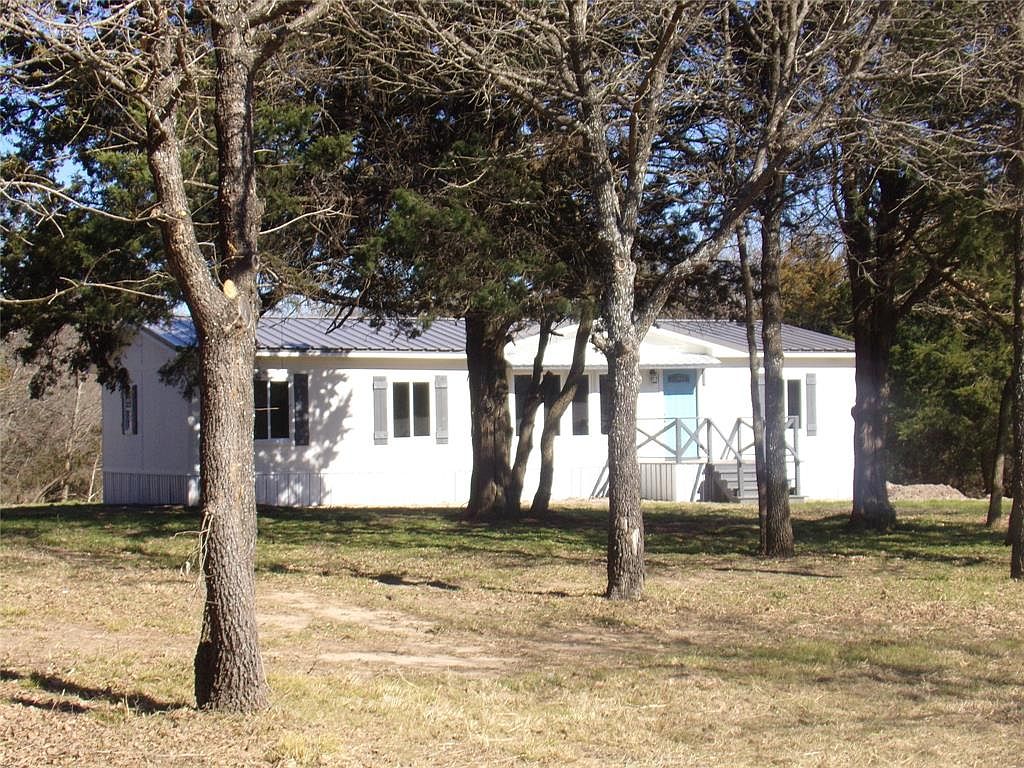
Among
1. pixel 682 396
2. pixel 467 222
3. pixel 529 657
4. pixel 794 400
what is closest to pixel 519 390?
pixel 682 396

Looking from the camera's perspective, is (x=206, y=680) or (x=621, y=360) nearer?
(x=206, y=680)

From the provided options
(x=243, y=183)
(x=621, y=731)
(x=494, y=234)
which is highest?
(x=494, y=234)

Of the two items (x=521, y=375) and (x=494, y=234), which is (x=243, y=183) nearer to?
(x=494, y=234)

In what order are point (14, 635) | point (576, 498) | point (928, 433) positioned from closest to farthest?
point (14, 635)
point (576, 498)
point (928, 433)

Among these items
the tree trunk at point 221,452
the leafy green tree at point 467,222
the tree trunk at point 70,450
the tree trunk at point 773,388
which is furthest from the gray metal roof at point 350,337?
the tree trunk at point 221,452

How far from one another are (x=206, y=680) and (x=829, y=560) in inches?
374

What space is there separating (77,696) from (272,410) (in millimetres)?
17212

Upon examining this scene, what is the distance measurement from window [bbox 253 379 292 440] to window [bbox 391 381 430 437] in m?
2.35

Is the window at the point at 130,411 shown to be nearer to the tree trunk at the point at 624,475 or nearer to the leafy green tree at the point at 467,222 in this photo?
the leafy green tree at the point at 467,222

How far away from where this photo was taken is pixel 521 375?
26.0m

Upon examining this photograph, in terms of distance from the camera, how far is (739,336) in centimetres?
2958

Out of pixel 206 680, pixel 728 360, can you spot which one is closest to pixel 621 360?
pixel 206 680

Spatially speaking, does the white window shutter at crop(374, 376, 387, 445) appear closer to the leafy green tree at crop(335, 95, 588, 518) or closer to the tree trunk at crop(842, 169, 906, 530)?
the leafy green tree at crop(335, 95, 588, 518)

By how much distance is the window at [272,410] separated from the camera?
23.6 m
